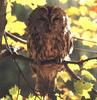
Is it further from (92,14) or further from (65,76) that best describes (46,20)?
(92,14)

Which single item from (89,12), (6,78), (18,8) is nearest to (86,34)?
(89,12)

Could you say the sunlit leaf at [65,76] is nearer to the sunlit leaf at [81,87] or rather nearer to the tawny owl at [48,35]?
the tawny owl at [48,35]

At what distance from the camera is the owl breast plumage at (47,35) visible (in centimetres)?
250

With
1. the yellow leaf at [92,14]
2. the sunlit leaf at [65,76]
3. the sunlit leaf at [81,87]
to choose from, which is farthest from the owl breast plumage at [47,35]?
the yellow leaf at [92,14]

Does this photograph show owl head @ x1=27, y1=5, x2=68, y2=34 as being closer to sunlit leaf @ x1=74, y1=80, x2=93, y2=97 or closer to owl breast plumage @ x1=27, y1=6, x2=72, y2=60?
owl breast plumage @ x1=27, y1=6, x2=72, y2=60

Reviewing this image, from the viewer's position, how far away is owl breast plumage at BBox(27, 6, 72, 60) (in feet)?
8.20

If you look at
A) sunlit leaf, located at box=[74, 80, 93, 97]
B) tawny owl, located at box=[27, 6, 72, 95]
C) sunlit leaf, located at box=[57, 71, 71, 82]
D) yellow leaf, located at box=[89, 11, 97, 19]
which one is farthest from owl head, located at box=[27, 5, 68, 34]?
yellow leaf, located at box=[89, 11, 97, 19]

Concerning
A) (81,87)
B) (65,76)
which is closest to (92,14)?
(65,76)

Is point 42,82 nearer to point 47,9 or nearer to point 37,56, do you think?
point 37,56

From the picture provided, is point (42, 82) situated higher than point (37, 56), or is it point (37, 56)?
point (37, 56)

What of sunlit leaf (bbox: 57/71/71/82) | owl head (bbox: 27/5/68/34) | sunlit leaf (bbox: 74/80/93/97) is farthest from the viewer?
sunlit leaf (bbox: 57/71/71/82)

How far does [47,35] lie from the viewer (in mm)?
2516

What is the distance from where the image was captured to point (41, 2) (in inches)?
88.7

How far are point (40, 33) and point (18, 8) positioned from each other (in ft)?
10.3
